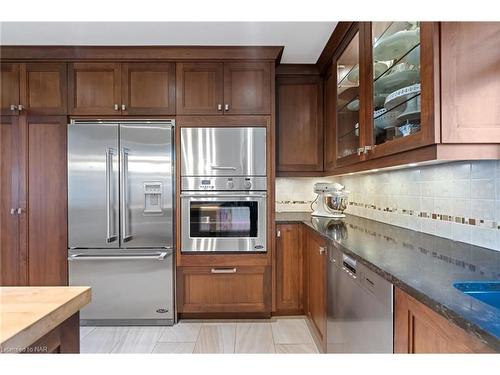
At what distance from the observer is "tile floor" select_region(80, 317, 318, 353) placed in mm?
2141

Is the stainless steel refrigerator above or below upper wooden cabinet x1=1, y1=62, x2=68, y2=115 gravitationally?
below

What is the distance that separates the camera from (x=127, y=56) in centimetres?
249

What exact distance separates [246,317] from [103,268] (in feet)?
4.34

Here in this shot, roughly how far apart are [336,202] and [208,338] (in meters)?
1.64

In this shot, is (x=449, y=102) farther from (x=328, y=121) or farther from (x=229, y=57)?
(x=229, y=57)

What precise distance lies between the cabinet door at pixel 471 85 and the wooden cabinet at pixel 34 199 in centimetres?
274

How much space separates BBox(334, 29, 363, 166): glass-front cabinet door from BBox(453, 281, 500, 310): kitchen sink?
1.10 m

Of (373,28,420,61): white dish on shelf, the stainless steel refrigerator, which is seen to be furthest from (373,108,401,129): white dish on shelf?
the stainless steel refrigerator

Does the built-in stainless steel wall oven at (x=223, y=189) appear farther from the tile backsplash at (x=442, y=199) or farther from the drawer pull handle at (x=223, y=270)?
the tile backsplash at (x=442, y=199)

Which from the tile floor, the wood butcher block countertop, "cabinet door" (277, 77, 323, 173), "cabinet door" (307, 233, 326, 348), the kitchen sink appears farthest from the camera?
"cabinet door" (277, 77, 323, 173)

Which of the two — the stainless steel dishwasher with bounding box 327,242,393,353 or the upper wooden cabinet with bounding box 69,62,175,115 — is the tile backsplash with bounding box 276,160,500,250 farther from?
the upper wooden cabinet with bounding box 69,62,175,115

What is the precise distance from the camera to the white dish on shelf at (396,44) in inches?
52.3

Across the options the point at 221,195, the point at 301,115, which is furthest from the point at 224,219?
the point at 301,115
